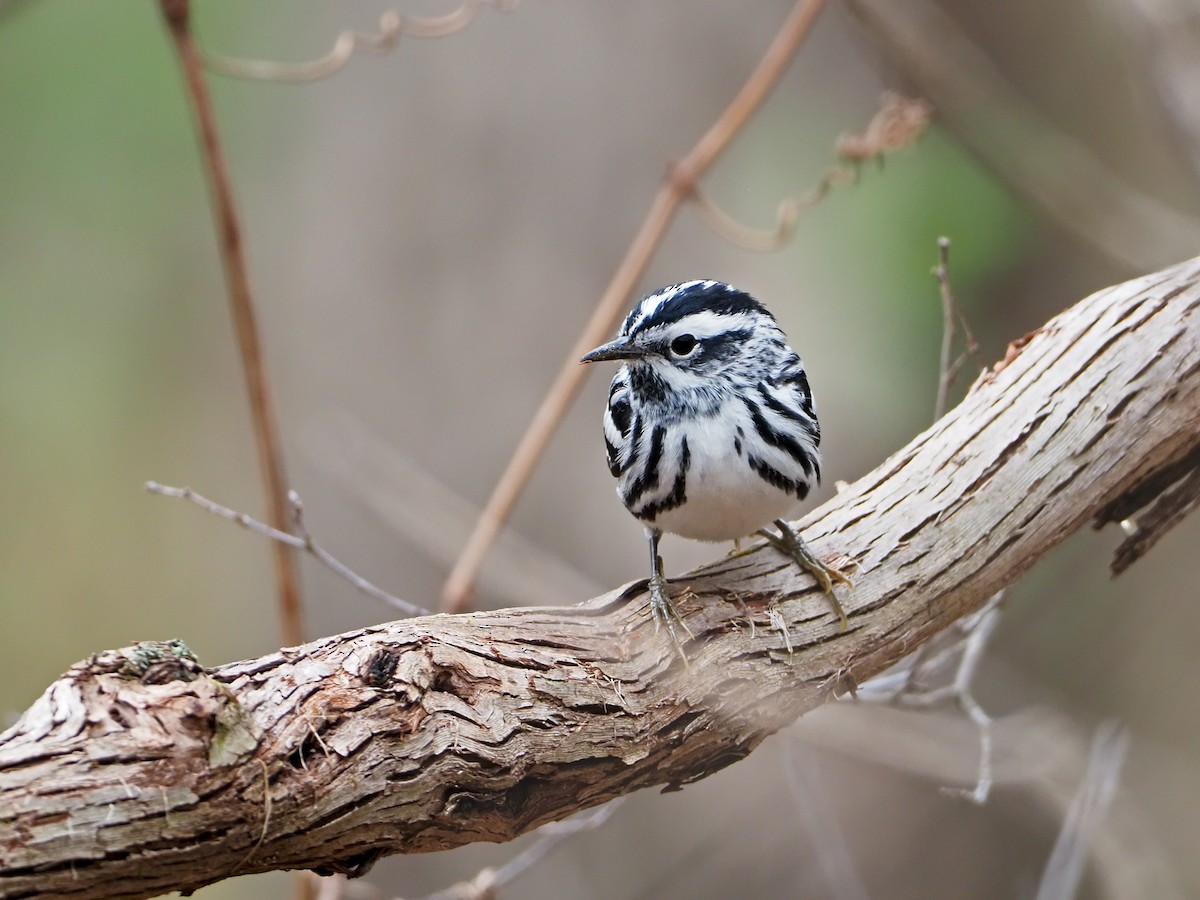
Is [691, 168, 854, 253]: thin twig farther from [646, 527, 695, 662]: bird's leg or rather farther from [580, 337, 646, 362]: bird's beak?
[646, 527, 695, 662]: bird's leg

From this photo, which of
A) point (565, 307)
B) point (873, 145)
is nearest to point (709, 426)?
point (873, 145)

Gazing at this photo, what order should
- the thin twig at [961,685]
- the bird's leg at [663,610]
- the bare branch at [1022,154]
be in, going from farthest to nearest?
the bare branch at [1022,154], the thin twig at [961,685], the bird's leg at [663,610]

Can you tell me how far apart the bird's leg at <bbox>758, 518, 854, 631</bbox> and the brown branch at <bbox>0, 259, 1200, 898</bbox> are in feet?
0.09

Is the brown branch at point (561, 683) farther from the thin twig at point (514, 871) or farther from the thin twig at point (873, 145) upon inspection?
the thin twig at point (873, 145)

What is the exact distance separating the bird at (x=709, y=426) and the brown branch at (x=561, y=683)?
14 cm

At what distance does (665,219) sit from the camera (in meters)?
3.09

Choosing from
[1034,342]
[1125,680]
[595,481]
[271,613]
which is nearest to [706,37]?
[595,481]

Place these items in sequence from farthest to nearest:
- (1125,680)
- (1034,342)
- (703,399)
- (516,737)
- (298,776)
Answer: (1125,680)
(1034,342)
(703,399)
(516,737)
(298,776)

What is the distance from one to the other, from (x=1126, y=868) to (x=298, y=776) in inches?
138

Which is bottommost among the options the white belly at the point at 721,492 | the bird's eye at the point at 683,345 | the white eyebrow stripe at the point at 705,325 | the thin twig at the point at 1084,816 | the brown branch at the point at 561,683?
the thin twig at the point at 1084,816

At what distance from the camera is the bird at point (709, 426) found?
2.31 meters

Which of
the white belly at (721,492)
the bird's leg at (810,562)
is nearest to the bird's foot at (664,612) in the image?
the white belly at (721,492)

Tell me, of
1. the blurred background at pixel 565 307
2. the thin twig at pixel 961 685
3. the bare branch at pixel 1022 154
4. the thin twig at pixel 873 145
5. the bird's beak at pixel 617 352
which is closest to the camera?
the bird's beak at pixel 617 352

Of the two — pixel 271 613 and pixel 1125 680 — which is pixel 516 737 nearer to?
pixel 271 613
